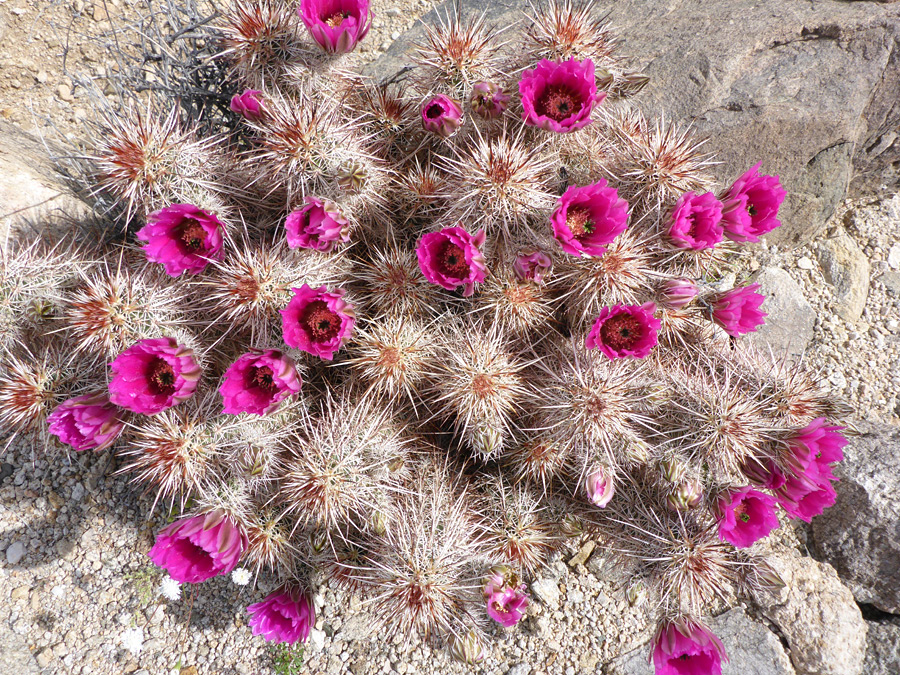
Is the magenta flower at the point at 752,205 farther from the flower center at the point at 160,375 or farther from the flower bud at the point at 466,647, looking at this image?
the flower center at the point at 160,375

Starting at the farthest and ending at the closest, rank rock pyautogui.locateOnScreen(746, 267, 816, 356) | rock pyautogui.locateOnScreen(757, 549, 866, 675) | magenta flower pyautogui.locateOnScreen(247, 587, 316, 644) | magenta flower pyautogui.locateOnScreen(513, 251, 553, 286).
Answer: rock pyautogui.locateOnScreen(746, 267, 816, 356) → rock pyautogui.locateOnScreen(757, 549, 866, 675) → magenta flower pyautogui.locateOnScreen(247, 587, 316, 644) → magenta flower pyautogui.locateOnScreen(513, 251, 553, 286)

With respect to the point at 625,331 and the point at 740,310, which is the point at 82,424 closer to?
the point at 625,331

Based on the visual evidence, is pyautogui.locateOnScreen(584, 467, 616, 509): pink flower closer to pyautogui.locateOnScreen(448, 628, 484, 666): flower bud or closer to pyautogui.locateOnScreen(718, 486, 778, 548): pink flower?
pyautogui.locateOnScreen(718, 486, 778, 548): pink flower

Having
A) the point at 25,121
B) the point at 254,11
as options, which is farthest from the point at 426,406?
the point at 25,121

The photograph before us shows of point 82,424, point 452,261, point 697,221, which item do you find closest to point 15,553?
point 82,424

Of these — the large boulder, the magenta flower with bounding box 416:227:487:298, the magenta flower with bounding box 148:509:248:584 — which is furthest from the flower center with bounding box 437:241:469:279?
the large boulder
